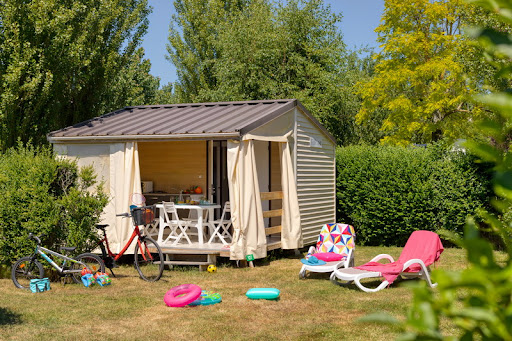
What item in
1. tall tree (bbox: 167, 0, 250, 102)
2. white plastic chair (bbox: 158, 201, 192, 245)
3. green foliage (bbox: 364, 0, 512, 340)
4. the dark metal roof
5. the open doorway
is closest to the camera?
green foliage (bbox: 364, 0, 512, 340)

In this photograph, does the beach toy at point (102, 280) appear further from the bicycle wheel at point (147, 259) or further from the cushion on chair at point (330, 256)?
the cushion on chair at point (330, 256)

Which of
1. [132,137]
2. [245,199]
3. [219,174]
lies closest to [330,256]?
[245,199]

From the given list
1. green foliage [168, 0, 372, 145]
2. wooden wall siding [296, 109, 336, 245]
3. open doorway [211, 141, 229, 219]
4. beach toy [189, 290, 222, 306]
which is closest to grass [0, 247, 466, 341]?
beach toy [189, 290, 222, 306]

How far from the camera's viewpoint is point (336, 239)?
9.61 m

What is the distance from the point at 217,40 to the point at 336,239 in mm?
16184

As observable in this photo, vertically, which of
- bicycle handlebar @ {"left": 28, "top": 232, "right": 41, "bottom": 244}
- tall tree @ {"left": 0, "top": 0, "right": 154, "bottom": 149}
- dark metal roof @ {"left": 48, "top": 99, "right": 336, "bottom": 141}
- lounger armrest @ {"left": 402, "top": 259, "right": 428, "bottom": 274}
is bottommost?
lounger armrest @ {"left": 402, "top": 259, "right": 428, "bottom": 274}

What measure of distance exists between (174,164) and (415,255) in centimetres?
628

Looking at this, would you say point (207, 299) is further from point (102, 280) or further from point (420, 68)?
point (420, 68)

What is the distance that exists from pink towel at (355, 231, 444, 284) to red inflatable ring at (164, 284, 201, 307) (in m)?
2.47

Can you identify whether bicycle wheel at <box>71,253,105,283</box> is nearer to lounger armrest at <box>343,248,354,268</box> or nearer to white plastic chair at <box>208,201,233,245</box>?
white plastic chair at <box>208,201,233,245</box>

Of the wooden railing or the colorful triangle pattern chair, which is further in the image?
the wooden railing

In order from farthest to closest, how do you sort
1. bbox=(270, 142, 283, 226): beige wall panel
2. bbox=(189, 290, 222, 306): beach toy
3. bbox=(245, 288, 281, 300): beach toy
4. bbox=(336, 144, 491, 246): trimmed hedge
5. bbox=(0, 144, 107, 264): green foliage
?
bbox=(270, 142, 283, 226): beige wall panel < bbox=(336, 144, 491, 246): trimmed hedge < bbox=(0, 144, 107, 264): green foliage < bbox=(245, 288, 281, 300): beach toy < bbox=(189, 290, 222, 306): beach toy

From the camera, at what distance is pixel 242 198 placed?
32.3ft

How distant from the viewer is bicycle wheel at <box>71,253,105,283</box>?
27.5 feet
